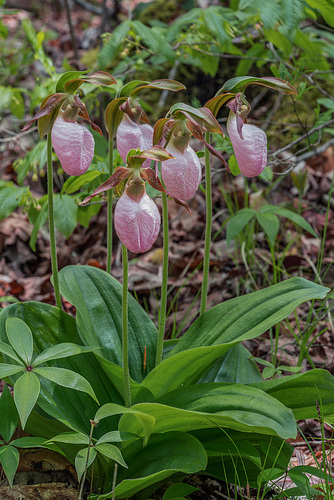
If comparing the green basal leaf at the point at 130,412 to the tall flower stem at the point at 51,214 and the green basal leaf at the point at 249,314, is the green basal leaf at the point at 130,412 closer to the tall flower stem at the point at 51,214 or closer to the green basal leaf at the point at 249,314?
the green basal leaf at the point at 249,314

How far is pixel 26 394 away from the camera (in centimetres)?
102

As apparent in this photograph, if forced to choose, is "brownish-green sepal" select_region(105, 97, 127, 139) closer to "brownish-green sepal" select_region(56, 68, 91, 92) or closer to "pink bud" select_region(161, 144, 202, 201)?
"brownish-green sepal" select_region(56, 68, 91, 92)

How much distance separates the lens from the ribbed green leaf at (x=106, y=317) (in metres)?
1.45

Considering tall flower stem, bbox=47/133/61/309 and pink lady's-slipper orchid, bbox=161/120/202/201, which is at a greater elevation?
pink lady's-slipper orchid, bbox=161/120/202/201

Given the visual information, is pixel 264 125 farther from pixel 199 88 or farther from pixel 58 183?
pixel 58 183

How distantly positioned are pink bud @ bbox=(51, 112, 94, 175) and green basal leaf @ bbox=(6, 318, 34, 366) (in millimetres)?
438

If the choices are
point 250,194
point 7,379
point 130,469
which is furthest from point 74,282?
point 250,194

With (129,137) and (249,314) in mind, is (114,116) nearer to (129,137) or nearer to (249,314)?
(129,137)

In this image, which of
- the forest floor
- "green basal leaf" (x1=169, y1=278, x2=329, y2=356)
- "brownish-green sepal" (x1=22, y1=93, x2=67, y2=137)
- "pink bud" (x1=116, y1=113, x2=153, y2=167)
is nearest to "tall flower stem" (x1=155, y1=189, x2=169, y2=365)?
"green basal leaf" (x1=169, y1=278, x2=329, y2=356)

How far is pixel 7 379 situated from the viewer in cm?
131

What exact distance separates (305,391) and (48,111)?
103cm

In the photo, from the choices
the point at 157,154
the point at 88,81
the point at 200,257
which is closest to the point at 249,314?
the point at 157,154

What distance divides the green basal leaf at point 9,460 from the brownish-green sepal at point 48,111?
837 millimetres

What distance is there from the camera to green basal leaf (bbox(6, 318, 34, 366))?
1.12 m
